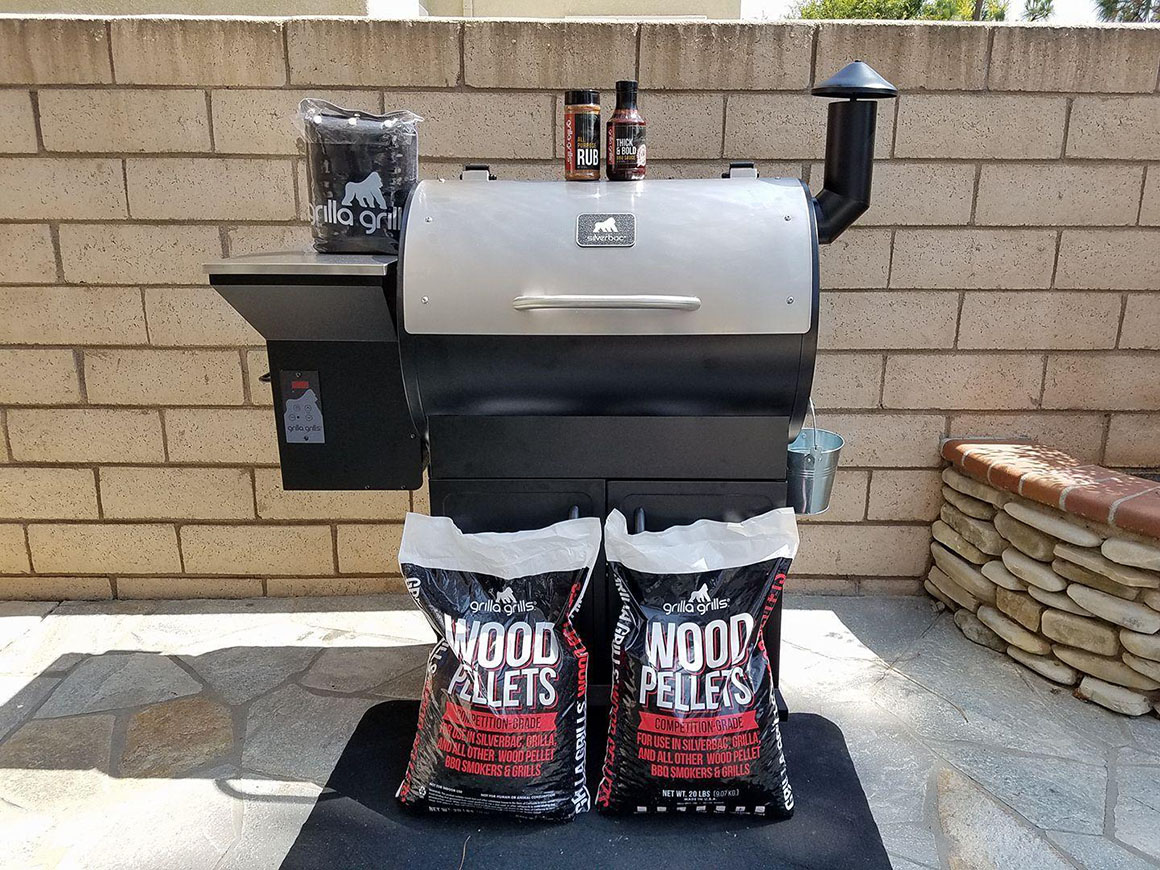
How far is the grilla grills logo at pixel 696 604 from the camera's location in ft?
5.71

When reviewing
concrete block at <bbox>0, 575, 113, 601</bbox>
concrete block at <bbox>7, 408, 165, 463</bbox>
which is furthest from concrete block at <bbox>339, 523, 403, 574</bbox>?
concrete block at <bbox>0, 575, 113, 601</bbox>

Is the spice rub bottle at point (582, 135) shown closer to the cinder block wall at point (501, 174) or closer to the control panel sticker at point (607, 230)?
the control panel sticker at point (607, 230)

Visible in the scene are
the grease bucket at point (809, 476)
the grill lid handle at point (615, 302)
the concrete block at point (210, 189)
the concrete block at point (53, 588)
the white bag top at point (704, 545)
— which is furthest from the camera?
the concrete block at point (53, 588)

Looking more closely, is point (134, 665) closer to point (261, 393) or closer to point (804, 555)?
point (261, 393)

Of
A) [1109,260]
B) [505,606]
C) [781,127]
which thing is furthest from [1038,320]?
[505,606]

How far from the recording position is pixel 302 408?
194 cm

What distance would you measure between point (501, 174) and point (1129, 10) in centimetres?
2157

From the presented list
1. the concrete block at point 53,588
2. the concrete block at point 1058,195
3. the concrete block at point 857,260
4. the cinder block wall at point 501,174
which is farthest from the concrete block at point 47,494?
the concrete block at point 1058,195

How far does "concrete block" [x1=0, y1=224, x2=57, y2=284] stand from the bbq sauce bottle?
A: 184 cm

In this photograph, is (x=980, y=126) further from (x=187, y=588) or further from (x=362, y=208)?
(x=187, y=588)

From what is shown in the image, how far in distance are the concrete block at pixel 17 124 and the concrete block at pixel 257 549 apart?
1.27 meters

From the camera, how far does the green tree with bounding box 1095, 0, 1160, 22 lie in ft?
56.7

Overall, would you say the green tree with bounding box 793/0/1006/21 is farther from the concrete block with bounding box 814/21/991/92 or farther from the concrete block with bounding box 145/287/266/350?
the concrete block with bounding box 145/287/266/350

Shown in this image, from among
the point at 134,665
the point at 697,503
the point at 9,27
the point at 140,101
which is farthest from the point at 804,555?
the point at 9,27
